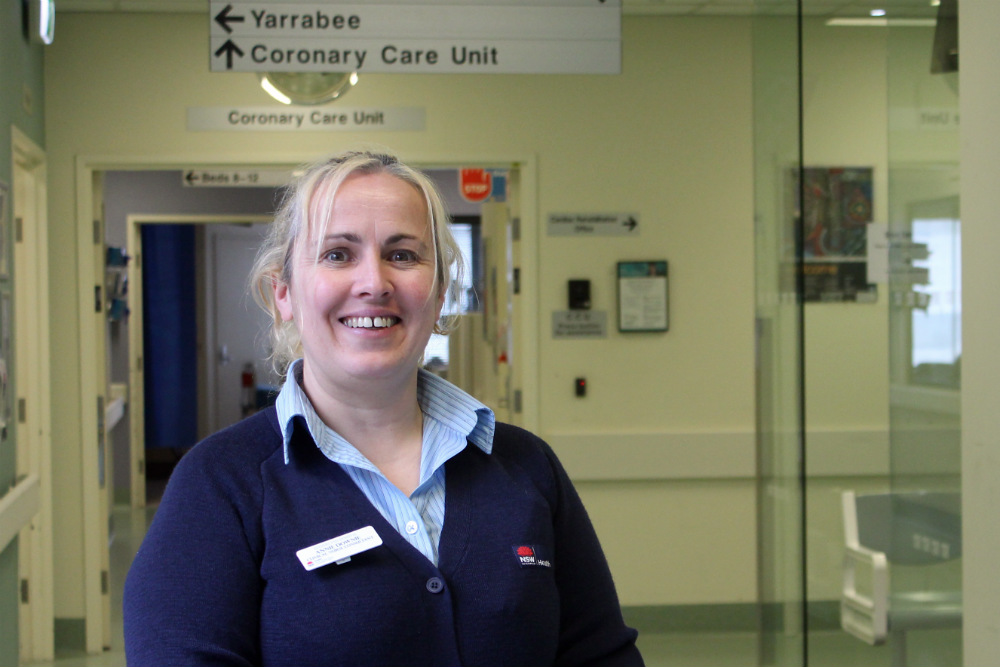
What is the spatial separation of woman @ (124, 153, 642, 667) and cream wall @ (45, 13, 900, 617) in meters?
3.34

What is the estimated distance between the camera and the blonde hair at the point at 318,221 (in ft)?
4.32

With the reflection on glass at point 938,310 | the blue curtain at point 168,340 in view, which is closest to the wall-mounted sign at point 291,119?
the reflection on glass at point 938,310

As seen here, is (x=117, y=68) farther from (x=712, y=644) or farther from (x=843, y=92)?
(x=712, y=644)

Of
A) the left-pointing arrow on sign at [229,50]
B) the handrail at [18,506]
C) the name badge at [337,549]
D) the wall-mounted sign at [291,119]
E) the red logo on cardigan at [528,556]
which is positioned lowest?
the handrail at [18,506]

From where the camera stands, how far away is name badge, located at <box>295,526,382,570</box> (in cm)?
117

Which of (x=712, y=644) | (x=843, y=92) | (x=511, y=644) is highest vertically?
(x=843, y=92)

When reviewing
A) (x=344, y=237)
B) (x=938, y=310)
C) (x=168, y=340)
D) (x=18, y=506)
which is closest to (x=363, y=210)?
(x=344, y=237)

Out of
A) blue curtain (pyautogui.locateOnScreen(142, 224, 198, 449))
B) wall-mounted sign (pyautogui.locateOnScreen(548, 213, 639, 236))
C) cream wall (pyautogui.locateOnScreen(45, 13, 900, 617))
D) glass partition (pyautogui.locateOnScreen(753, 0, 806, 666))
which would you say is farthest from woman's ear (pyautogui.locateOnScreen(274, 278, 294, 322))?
blue curtain (pyautogui.locateOnScreen(142, 224, 198, 449))

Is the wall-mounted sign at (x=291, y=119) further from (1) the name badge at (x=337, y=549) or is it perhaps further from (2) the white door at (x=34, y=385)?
(1) the name badge at (x=337, y=549)

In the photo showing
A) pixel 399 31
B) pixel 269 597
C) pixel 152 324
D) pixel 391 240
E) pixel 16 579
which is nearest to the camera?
pixel 269 597

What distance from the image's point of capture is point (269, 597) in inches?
45.8

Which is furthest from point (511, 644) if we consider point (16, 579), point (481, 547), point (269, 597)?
point (16, 579)

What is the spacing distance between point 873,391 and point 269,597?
1.92 meters

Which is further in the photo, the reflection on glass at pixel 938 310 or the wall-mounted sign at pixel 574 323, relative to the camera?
the wall-mounted sign at pixel 574 323
